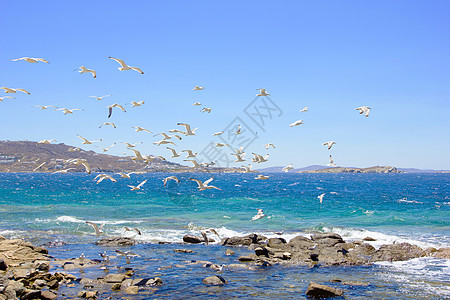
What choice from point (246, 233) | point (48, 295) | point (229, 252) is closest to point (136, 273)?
point (48, 295)

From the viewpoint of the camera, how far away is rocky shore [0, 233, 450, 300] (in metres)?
15.2

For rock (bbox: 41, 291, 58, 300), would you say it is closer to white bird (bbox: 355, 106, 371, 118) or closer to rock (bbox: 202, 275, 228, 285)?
rock (bbox: 202, 275, 228, 285)

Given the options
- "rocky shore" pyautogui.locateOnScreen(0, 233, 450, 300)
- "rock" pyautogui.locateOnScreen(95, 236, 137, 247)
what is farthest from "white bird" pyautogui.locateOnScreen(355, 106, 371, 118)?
"rock" pyautogui.locateOnScreen(95, 236, 137, 247)

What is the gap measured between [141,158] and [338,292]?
48.8 ft

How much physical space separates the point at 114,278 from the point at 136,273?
175 centimetres

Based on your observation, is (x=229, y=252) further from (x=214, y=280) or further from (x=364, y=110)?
(x=364, y=110)

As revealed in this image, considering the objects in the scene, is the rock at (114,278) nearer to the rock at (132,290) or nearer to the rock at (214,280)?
the rock at (132,290)

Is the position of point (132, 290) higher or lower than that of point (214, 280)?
higher

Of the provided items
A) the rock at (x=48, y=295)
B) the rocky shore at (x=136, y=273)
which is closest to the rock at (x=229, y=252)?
the rocky shore at (x=136, y=273)

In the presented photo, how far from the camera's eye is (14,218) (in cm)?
3956

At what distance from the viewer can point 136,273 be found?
1831cm

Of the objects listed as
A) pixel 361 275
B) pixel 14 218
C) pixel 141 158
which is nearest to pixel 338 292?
pixel 361 275

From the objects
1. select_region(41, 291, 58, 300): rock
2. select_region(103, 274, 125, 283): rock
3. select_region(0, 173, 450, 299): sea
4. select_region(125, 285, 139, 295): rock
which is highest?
select_region(41, 291, 58, 300): rock

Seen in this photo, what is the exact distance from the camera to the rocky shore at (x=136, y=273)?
1521 centimetres
